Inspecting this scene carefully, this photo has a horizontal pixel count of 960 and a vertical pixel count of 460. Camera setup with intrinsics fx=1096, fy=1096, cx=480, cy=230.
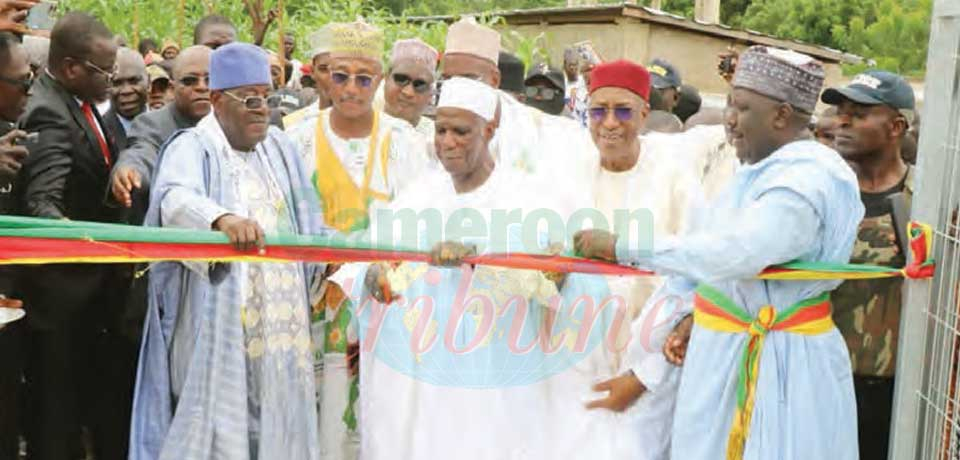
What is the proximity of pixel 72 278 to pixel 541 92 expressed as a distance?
417cm

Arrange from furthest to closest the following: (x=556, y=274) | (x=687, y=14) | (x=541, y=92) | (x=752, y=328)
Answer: (x=687, y=14) < (x=541, y=92) < (x=556, y=274) < (x=752, y=328)

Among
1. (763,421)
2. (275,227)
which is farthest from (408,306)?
(763,421)

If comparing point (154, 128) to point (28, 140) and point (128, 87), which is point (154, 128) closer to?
point (28, 140)

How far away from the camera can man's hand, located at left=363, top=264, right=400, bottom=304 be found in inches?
181

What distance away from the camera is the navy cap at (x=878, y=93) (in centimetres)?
473

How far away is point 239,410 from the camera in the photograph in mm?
4434

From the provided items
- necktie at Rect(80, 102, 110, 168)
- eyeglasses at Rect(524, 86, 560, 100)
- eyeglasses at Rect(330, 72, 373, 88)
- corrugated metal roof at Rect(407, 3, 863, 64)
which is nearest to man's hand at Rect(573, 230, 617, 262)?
eyeglasses at Rect(330, 72, 373, 88)

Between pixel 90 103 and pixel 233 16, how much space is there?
13.1m

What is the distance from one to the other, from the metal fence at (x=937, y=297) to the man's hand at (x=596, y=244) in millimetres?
1071

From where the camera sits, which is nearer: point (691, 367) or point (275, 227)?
point (691, 367)

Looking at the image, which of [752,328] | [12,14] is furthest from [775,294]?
[12,14]

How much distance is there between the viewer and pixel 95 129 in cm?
500

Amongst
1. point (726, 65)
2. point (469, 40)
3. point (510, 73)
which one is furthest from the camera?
point (510, 73)

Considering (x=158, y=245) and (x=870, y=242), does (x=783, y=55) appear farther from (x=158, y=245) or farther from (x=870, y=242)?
(x=158, y=245)
